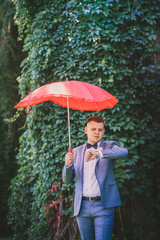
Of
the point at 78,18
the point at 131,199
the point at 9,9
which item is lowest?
the point at 131,199

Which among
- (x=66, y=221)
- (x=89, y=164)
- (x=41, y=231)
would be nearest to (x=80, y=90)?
(x=89, y=164)

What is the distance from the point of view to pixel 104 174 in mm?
2428

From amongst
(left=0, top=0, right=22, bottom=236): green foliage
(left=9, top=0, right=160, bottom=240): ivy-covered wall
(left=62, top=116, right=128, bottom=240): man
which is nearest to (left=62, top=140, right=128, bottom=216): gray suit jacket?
(left=62, top=116, right=128, bottom=240): man

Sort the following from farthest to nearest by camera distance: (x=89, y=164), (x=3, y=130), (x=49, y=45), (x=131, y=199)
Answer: (x=3, y=130), (x=49, y=45), (x=131, y=199), (x=89, y=164)

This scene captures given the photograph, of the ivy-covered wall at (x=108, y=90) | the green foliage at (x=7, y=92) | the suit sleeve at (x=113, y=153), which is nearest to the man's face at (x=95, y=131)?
the suit sleeve at (x=113, y=153)

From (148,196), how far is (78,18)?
10.3 feet

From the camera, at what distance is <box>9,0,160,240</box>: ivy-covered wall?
4.03 metres

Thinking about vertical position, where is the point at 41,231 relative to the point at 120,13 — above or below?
below

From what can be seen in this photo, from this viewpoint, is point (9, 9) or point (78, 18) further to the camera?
point (9, 9)

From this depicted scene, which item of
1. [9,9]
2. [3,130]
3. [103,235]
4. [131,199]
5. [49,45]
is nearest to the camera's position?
[103,235]

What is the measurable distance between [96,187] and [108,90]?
204cm

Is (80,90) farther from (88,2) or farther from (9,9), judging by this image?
(9,9)

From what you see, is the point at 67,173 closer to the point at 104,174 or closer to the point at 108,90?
the point at 104,174

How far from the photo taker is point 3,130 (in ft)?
20.2
